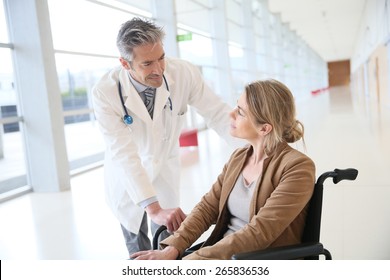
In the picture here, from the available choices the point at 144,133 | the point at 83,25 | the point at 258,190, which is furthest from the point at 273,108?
the point at 83,25

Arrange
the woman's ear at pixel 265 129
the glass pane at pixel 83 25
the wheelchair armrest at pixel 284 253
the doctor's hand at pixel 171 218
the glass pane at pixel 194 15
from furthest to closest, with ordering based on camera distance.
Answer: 1. the glass pane at pixel 194 15
2. the glass pane at pixel 83 25
3. the doctor's hand at pixel 171 218
4. the woman's ear at pixel 265 129
5. the wheelchair armrest at pixel 284 253

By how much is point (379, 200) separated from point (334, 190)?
431mm

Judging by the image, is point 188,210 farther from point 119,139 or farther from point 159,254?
point 159,254

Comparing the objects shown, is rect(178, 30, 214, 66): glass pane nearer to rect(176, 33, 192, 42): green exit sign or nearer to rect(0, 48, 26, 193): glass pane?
rect(176, 33, 192, 42): green exit sign

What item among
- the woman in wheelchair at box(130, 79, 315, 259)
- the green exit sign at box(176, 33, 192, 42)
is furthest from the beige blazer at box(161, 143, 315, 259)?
the green exit sign at box(176, 33, 192, 42)

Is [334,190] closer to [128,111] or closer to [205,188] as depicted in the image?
[205,188]

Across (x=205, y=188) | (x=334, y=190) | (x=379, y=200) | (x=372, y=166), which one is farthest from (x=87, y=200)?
(x=372, y=166)

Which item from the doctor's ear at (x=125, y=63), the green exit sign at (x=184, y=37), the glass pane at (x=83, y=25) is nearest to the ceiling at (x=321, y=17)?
the green exit sign at (x=184, y=37)

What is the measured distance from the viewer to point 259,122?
4.66 feet

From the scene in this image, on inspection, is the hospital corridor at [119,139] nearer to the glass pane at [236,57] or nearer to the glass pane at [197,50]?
the glass pane at [197,50]

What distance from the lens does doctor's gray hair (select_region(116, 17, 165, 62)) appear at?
1.54 meters

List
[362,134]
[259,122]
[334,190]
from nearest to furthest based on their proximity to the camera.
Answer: [259,122] < [334,190] < [362,134]

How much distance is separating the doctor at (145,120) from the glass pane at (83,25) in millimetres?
4497

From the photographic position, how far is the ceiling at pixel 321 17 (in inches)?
700
